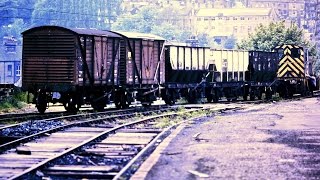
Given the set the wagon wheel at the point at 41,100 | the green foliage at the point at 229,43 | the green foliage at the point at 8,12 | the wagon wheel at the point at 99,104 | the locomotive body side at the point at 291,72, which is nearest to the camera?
the wagon wheel at the point at 41,100

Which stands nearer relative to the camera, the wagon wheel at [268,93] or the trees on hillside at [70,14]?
the wagon wheel at [268,93]

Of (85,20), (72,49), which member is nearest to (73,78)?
(72,49)

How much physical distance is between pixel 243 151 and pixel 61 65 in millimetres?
13214

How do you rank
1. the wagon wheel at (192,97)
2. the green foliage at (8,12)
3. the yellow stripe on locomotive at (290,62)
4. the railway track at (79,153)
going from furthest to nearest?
the green foliage at (8,12), the yellow stripe on locomotive at (290,62), the wagon wheel at (192,97), the railway track at (79,153)

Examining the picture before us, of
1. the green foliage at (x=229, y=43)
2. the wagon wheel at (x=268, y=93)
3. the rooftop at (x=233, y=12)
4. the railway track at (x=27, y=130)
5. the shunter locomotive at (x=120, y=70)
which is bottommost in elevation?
the wagon wheel at (x=268, y=93)

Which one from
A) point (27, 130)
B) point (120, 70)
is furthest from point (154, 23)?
point (27, 130)

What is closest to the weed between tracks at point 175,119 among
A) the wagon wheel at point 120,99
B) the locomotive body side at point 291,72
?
the wagon wheel at point 120,99

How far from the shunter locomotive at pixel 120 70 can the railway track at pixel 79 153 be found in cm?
619

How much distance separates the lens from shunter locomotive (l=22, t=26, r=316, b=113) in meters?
24.7

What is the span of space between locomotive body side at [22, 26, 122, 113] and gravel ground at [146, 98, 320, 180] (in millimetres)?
6710

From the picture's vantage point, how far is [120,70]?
28047 mm

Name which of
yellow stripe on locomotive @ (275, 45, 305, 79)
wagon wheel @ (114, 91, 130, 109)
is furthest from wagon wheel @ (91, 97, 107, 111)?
yellow stripe on locomotive @ (275, 45, 305, 79)

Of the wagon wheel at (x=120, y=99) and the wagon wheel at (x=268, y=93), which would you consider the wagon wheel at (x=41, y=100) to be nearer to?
the wagon wheel at (x=120, y=99)

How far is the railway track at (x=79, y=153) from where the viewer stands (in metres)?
10.1
